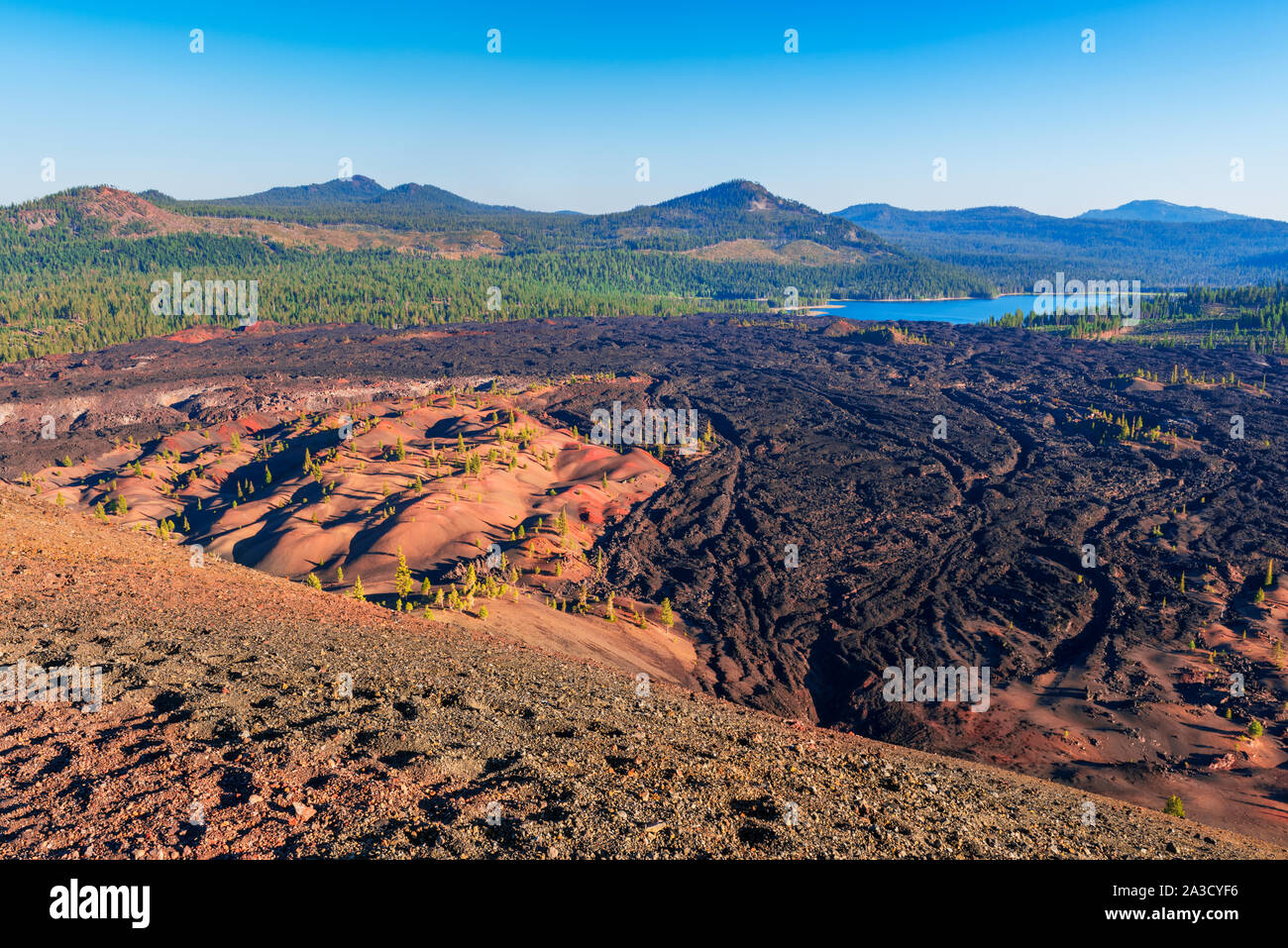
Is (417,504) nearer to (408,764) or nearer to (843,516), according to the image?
(843,516)

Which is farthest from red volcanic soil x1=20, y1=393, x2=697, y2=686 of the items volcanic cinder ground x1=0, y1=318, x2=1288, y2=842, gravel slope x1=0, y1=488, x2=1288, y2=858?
gravel slope x1=0, y1=488, x2=1288, y2=858

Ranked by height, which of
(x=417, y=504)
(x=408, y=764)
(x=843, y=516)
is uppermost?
(x=417, y=504)

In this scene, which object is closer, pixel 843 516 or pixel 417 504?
pixel 417 504

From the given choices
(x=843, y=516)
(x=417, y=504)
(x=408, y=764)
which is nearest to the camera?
(x=408, y=764)

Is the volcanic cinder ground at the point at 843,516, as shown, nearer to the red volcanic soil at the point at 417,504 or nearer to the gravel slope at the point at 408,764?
the red volcanic soil at the point at 417,504

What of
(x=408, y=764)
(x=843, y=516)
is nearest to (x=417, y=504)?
(x=843, y=516)

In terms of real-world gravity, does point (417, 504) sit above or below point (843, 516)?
above

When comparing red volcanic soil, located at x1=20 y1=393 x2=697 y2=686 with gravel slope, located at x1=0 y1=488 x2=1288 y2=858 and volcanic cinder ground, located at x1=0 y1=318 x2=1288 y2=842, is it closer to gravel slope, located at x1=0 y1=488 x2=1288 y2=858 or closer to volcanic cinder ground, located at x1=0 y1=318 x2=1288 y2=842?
volcanic cinder ground, located at x1=0 y1=318 x2=1288 y2=842

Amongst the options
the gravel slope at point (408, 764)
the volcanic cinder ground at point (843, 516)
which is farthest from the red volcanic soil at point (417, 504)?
the gravel slope at point (408, 764)
